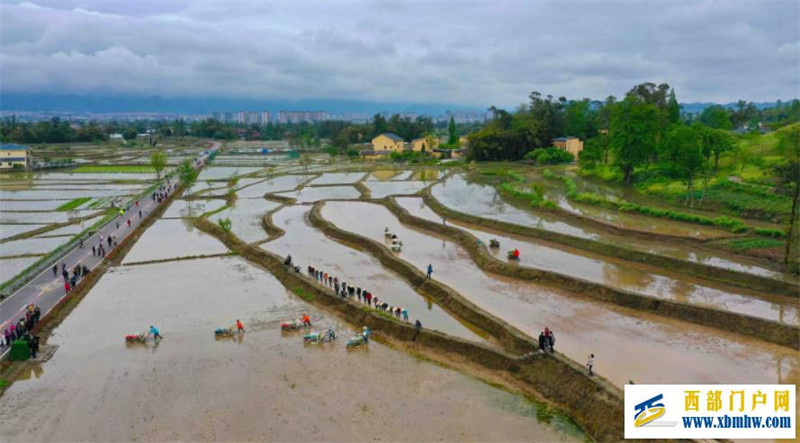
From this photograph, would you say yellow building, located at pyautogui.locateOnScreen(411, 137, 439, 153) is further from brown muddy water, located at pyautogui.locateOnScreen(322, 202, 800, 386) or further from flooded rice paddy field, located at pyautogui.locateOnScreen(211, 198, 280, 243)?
brown muddy water, located at pyautogui.locateOnScreen(322, 202, 800, 386)

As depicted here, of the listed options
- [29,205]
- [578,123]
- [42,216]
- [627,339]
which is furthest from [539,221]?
[578,123]

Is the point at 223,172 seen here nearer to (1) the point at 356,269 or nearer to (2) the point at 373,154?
(2) the point at 373,154

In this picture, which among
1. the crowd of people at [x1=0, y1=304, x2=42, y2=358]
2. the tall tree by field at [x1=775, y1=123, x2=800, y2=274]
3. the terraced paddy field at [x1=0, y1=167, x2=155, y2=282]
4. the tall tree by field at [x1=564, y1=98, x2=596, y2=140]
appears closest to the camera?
A: the crowd of people at [x1=0, y1=304, x2=42, y2=358]

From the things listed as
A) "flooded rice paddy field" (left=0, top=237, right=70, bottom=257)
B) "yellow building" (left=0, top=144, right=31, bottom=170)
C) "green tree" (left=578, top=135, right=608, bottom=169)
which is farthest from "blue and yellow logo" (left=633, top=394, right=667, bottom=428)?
"yellow building" (left=0, top=144, right=31, bottom=170)

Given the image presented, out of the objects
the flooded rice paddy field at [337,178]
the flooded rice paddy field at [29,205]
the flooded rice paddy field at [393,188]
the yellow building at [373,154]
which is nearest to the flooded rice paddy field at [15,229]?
the flooded rice paddy field at [29,205]

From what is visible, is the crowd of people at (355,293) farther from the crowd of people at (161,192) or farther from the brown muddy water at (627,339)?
the crowd of people at (161,192)

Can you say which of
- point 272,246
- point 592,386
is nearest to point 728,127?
point 272,246
